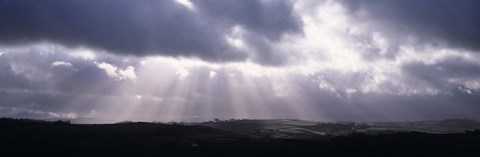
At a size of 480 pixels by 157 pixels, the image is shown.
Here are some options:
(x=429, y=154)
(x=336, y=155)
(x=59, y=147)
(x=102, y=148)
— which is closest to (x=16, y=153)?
(x=59, y=147)

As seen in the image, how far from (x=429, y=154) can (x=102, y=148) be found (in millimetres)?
73300

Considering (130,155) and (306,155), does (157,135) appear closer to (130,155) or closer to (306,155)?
(130,155)

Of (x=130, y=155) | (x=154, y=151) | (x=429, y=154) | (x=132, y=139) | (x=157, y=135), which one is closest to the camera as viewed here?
(x=429, y=154)

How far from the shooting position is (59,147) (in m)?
108

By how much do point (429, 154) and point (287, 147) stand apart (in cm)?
3324

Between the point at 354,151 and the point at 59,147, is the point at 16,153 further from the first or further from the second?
the point at 354,151

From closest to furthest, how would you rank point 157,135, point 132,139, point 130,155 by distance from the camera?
point 130,155 < point 132,139 < point 157,135

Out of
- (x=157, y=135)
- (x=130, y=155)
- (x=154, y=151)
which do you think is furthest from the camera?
(x=157, y=135)

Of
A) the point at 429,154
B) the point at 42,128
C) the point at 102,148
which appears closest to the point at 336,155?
the point at 429,154

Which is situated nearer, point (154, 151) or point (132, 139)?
point (154, 151)

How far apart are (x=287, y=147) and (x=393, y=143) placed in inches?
1021

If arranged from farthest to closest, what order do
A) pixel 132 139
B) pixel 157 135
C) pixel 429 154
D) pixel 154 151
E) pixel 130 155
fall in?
pixel 157 135
pixel 132 139
pixel 154 151
pixel 130 155
pixel 429 154

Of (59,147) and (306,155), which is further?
(59,147)

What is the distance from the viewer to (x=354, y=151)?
101 meters
